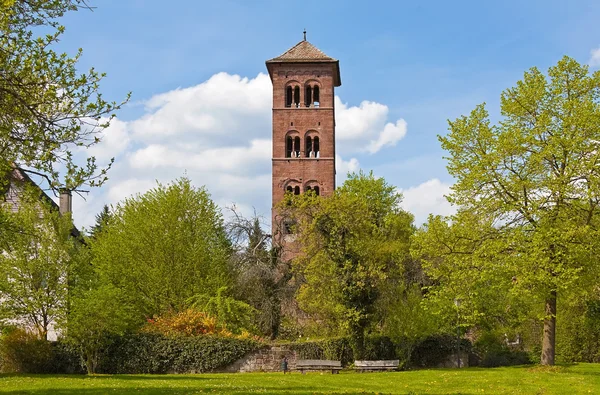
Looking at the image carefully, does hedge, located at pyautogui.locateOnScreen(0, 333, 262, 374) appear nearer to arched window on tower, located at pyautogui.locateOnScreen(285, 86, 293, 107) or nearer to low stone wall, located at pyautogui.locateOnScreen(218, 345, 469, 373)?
low stone wall, located at pyautogui.locateOnScreen(218, 345, 469, 373)

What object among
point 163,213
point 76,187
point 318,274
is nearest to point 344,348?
point 318,274

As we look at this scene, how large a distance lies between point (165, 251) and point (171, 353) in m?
6.70

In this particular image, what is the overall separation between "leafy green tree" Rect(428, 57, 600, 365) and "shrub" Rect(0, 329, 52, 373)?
16.8m

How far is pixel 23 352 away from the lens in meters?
29.7

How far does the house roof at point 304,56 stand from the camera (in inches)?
2218

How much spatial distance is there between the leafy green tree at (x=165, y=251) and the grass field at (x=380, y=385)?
13925 millimetres

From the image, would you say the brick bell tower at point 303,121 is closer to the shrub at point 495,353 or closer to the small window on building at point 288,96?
the small window on building at point 288,96

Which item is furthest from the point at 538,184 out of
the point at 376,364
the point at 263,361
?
the point at 263,361

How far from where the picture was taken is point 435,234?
2639 cm

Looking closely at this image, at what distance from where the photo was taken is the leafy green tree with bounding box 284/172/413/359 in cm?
3172

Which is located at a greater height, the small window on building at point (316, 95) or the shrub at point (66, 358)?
the small window on building at point (316, 95)

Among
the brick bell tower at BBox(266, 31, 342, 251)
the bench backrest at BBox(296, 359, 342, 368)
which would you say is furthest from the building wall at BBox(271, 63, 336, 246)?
the bench backrest at BBox(296, 359, 342, 368)

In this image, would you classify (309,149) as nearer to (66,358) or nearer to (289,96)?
(289,96)

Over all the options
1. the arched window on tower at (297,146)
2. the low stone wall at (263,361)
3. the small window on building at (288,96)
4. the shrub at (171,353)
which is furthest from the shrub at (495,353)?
the small window on building at (288,96)
